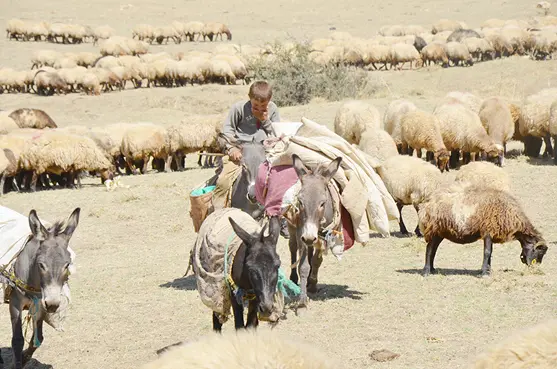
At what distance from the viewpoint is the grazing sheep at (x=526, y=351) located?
2.28 metres

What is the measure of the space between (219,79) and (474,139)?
24.3 metres

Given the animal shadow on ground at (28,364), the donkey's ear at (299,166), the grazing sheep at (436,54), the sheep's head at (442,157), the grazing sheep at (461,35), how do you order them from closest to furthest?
the animal shadow on ground at (28,364) < the donkey's ear at (299,166) < the sheep's head at (442,157) < the grazing sheep at (436,54) < the grazing sheep at (461,35)

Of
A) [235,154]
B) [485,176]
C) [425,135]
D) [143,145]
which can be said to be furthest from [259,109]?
[143,145]

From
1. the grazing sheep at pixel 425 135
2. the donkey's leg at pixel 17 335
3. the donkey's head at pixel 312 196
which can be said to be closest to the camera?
the donkey's leg at pixel 17 335

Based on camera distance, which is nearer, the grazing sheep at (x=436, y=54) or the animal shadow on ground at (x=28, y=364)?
the animal shadow on ground at (x=28, y=364)

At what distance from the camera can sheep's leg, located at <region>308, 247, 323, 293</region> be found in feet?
26.5

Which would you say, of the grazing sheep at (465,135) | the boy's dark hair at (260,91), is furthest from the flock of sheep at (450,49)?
the boy's dark hair at (260,91)

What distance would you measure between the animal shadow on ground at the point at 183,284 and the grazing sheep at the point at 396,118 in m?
9.27

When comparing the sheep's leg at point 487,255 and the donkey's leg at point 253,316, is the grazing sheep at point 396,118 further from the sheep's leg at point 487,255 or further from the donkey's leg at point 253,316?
the donkey's leg at point 253,316

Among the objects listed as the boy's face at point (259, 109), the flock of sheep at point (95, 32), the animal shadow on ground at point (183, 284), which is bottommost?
the animal shadow on ground at point (183, 284)

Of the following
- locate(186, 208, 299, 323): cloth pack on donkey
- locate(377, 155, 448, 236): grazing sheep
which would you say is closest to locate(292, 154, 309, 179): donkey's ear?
locate(186, 208, 299, 323): cloth pack on donkey

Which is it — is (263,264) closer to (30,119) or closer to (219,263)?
(219,263)

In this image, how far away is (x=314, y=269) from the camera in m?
8.16

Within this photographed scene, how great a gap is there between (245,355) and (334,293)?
20.5ft
